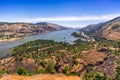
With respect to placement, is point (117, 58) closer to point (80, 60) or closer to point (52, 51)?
point (80, 60)

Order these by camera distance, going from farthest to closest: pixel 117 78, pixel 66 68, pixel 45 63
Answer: pixel 45 63
pixel 66 68
pixel 117 78

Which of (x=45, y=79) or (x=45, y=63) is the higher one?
(x=45, y=79)

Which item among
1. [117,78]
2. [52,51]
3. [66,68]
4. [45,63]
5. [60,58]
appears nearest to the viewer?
[117,78]

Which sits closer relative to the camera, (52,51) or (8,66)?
(8,66)

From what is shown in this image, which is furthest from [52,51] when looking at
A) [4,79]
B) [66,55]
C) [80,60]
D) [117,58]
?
[4,79]

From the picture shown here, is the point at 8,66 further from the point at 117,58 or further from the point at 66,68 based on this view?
the point at 117,58

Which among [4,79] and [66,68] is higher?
[4,79]

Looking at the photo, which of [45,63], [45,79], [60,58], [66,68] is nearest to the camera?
[45,79]

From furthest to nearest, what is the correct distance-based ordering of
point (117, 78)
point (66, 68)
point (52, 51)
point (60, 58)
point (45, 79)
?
point (52, 51) → point (60, 58) → point (66, 68) → point (117, 78) → point (45, 79)

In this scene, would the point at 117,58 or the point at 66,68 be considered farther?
the point at 117,58

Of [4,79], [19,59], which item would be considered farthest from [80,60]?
[4,79]
